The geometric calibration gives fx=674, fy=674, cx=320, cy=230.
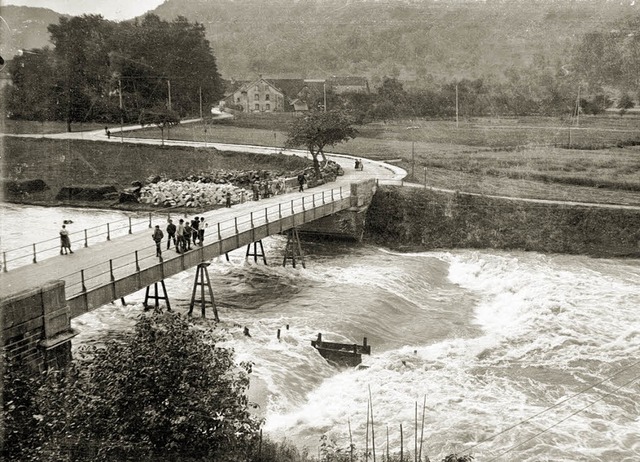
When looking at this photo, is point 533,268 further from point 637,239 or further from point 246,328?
point 246,328

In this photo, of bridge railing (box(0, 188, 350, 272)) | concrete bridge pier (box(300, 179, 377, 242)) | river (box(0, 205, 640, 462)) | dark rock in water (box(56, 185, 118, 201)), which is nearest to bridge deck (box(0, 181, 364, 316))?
bridge railing (box(0, 188, 350, 272))

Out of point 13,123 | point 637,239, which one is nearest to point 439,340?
point 637,239

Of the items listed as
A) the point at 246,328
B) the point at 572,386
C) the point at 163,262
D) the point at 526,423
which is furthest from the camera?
the point at 246,328

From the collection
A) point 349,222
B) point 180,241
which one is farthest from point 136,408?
point 349,222

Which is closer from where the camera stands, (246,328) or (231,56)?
(246,328)

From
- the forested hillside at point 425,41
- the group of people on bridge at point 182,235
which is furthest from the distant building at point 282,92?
the group of people on bridge at point 182,235

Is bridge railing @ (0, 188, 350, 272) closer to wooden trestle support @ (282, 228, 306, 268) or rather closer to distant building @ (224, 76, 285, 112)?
wooden trestle support @ (282, 228, 306, 268)

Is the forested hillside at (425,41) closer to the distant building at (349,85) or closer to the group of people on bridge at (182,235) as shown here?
the distant building at (349,85)

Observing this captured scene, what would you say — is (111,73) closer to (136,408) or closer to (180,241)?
(180,241)
